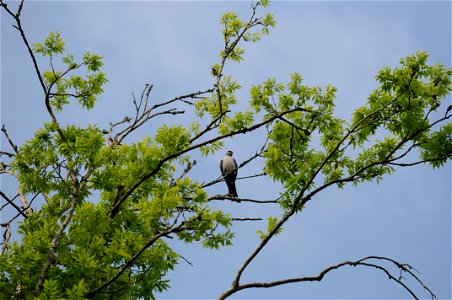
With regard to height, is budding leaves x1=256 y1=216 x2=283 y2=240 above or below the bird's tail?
below

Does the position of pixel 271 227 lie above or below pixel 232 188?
below

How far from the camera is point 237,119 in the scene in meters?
11.9

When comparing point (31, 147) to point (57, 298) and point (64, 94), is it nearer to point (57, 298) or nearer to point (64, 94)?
point (64, 94)

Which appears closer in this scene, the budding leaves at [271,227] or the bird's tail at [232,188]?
the budding leaves at [271,227]

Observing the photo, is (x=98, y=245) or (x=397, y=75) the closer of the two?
(x=98, y=245)

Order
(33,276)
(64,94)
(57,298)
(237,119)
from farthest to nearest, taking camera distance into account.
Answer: (64,94) → (237,119) → (33,276) → (57,298)

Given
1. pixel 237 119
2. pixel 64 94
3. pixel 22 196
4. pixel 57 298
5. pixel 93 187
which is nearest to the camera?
pixel 57 298

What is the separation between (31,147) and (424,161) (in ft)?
26.1

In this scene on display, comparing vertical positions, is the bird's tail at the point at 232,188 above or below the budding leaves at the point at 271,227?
above

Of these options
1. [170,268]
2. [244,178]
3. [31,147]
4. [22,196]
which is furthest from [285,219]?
[22,196]

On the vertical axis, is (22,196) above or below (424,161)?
above

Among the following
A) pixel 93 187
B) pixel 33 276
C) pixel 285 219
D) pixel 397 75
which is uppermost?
pixel 397 75

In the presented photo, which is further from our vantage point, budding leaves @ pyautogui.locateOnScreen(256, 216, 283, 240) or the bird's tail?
the bird's tail

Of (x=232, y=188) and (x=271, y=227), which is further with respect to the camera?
(x=232, y=188)
